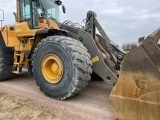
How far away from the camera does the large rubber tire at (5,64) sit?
6.54 metres

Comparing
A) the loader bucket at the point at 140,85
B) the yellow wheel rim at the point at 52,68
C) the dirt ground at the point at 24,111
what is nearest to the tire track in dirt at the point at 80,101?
the dirt ground at the point at 24,111

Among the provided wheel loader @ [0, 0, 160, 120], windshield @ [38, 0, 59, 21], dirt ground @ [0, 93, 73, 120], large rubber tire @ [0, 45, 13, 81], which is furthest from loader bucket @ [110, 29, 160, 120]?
large rubber tire @ [0, 45, 13, 81]

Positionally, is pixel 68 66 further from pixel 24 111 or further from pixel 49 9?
pixel 49 9

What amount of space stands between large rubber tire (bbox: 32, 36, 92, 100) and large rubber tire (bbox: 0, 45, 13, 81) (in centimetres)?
224

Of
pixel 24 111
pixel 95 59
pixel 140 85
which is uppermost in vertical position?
pixel 95 59

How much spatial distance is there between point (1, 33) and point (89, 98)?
11.9 ft

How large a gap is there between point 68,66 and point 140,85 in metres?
1.61

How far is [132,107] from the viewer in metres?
3.09

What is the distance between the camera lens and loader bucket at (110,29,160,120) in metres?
2.96

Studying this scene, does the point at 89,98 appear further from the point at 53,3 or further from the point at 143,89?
the point at 53,3

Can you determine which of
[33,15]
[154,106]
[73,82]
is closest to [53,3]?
[33,15]

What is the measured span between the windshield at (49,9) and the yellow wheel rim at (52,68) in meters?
1.65

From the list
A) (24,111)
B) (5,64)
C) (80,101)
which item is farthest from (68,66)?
(5,64)

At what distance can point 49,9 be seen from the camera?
20.0 feet
